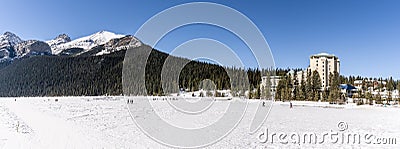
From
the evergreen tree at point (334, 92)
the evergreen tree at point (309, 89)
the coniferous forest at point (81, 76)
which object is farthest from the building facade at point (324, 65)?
the coniferous forest at point (81, 76)

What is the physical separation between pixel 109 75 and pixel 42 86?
31.4 m

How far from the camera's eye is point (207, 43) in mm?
12336

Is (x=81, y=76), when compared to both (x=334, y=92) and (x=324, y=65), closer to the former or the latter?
(x=324, y=65)

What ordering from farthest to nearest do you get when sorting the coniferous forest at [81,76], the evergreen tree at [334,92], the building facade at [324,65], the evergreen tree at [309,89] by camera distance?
the coniferous forest at [81,76] → the building facade at [324,65] → the evergreen tree at [309,89] → the evergreen tree at [334,92]

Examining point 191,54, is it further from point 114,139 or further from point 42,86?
point 42,86

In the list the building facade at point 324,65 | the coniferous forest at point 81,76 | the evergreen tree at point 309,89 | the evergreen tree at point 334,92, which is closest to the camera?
the evergreen tree at point 334,92

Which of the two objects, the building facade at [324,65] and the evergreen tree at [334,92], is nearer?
the evergreen tree at [334,92]

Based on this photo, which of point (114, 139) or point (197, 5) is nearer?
point (197, 5)

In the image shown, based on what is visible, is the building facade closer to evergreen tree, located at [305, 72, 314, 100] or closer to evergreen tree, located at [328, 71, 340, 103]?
evergreen tree, located at [305, 72, 314, 100]

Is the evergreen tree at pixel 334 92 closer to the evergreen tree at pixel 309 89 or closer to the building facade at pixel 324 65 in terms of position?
the evergreen tree at pixel 309 89

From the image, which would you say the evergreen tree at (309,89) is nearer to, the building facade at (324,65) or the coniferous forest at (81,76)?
the building facade at (324,65)

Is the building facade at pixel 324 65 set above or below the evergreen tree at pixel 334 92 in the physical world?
above

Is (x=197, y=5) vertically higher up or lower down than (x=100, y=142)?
higher up

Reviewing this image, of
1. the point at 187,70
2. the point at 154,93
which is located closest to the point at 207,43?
the point at 154,93
